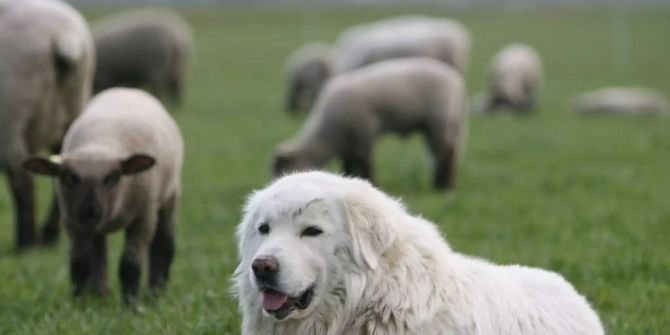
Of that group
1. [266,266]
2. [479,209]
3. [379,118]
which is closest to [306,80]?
[379,118]

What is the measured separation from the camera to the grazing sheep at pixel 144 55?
24.8 metres

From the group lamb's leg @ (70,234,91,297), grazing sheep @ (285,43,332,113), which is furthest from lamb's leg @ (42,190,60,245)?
grazing sheep @ (285,43,332,113)

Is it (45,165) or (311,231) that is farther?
(45,165)

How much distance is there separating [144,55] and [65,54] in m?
15.4

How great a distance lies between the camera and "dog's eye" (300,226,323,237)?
5012 mm

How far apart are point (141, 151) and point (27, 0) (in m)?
3.02

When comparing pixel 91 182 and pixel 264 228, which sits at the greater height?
pixel 264 228

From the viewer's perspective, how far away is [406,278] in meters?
5.10

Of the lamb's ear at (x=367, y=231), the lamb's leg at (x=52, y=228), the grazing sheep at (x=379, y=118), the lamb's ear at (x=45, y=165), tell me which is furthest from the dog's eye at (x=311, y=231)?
the grazing sheep at (x=379, y=118)

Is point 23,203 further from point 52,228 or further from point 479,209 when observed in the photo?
point 479,209

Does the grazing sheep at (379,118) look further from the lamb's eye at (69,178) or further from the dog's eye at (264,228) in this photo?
the dog's eye at (264,228)

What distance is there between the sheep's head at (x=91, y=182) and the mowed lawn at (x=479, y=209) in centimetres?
52

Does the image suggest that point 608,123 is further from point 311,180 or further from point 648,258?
point 311,180

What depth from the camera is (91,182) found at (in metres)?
7.61
